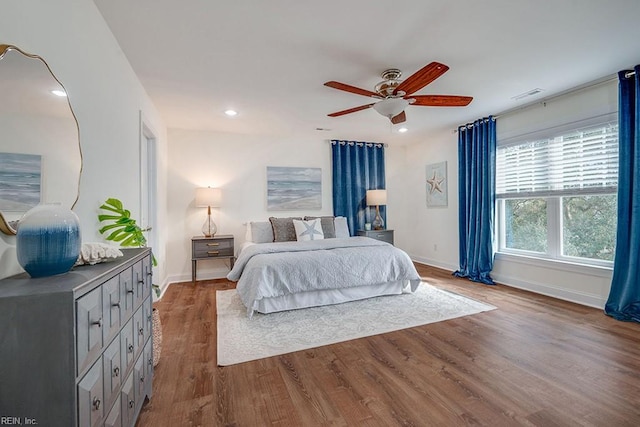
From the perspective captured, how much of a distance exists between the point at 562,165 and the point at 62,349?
468 centimetres

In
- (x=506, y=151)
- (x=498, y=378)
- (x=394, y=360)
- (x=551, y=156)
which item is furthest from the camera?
(x=506, y=151)

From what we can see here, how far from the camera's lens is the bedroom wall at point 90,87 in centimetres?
123

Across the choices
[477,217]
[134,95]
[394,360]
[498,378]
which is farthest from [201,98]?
[477,217]

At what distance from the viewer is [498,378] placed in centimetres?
192

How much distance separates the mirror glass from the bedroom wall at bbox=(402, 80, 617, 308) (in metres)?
4.68

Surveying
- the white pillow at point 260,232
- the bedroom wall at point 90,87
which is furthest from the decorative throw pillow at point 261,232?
the bedroom wall at point 90,87

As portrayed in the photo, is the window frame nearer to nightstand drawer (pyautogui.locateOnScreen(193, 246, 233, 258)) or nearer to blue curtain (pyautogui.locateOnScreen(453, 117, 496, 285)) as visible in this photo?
blue curtain (pyautogui.locateOnScreen(453, 117, 496, 285))

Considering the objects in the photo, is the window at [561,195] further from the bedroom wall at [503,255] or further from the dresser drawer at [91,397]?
the dresser drawer at [91,397]

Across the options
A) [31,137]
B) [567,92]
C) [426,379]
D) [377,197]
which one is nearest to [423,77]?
[426,379]

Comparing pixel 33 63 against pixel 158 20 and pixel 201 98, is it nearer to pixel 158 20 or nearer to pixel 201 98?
pixel 158 20

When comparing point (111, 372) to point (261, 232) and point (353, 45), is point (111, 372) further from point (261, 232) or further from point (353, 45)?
point (261, 232)

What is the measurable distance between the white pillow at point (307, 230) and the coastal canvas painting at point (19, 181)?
3419mm

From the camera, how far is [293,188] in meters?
5.29

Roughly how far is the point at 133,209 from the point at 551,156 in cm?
478
